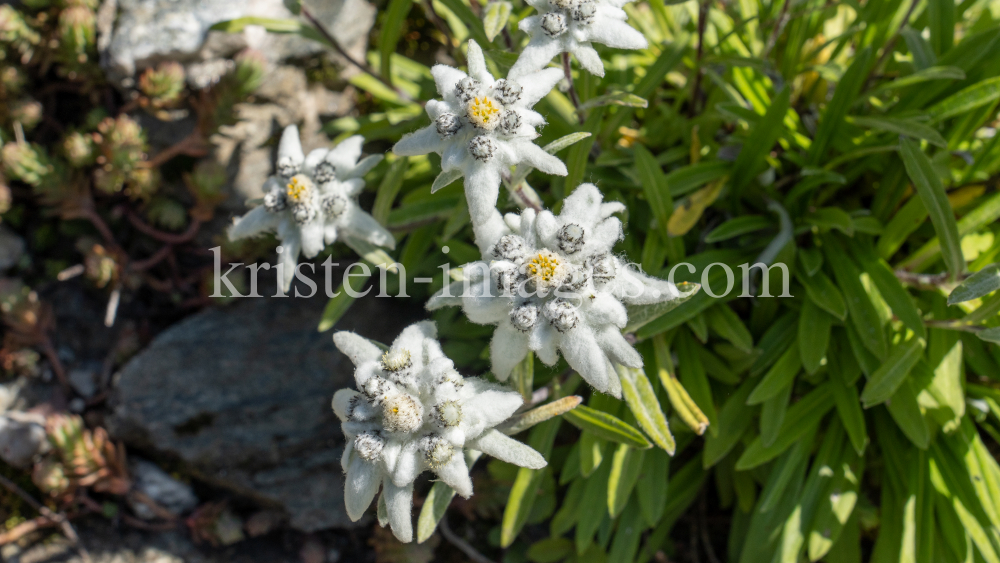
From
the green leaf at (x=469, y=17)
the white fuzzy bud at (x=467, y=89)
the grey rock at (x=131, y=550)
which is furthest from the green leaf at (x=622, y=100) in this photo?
the grey rock at (x=131, y=550)

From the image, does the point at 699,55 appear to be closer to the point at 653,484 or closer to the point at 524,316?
the point at 524,316

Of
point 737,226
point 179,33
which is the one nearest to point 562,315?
point 737,226

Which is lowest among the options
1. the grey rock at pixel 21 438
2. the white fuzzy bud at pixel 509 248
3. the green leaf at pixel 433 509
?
the grey rock at pixel 21 438

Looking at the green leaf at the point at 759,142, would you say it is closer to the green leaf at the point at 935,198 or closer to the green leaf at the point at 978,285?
the green leaf at the point at 935,198

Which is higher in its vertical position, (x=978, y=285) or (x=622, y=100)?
(x=622, y=100)

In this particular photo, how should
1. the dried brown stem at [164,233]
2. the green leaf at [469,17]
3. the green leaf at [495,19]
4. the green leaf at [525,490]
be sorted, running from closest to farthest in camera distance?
the green leaf at [495,19], the green leaf at [525,490], the green leaf at [469,17], the dried brown stem at [164,233]

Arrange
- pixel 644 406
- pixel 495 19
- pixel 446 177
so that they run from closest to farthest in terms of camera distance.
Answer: pixel 446 177 < pixel 495 19 < pixel 644 406

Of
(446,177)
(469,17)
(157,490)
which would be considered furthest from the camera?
(157,490)
